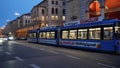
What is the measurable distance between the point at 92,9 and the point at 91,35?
Answer: 22.8 m

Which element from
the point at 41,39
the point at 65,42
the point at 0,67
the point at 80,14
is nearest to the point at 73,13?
the point at 80,14

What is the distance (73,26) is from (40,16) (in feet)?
247

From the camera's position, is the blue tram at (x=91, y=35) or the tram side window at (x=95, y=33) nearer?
the blue tram at (x=91, y=35)

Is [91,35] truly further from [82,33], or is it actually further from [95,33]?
[82,33]

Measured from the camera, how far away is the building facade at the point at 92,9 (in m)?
38.9

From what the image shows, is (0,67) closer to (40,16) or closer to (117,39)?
(117,39)

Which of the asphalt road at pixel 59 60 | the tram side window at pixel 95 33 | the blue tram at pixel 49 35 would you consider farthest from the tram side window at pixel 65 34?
the asphalt road at pixel 59 60

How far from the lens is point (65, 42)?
32812 mm

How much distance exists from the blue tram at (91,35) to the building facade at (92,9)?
6.99 metres

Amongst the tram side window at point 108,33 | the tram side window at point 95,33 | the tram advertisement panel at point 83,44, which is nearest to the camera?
the tram side window at point 108,33

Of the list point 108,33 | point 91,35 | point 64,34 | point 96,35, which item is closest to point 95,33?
point 96,35

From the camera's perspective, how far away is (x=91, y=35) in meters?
25.5

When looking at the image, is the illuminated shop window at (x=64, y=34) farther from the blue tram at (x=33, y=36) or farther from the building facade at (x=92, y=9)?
the blue tram at (x=33, y=36)

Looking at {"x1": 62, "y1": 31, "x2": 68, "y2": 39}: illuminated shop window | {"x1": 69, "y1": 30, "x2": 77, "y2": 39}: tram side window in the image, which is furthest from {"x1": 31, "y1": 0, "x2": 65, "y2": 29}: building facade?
{"x1": 69, "y1": 30, "x2": 77, "y2": 39}: tram side window
